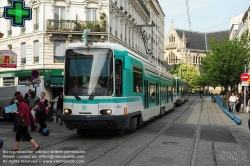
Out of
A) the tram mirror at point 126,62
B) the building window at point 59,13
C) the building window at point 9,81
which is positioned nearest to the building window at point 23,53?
the building window at point 9,81

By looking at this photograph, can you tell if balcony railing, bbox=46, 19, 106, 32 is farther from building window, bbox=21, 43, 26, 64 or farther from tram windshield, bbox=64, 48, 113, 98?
tram windshield, bbox=64, 48, 113, 98

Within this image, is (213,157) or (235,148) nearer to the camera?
(213,157)

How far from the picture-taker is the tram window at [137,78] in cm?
1404

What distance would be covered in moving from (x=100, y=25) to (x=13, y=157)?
26227mm

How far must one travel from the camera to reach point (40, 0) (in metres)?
33.8

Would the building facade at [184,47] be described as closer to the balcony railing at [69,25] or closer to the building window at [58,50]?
the balcony railing at [69,25]

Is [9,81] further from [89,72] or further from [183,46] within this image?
[183,46]

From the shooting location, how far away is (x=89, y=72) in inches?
474

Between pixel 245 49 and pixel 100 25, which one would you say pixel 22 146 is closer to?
pixel 100 25

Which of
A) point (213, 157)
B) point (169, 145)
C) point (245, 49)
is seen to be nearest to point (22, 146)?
point (169, 145)

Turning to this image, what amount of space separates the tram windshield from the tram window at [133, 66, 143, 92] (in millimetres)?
2073

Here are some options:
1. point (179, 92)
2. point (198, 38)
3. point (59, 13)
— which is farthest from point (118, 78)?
point (198, 38)

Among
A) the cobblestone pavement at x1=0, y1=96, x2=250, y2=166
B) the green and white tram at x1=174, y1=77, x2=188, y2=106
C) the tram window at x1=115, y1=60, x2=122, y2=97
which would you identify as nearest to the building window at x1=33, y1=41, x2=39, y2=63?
the green and white tram at x1=174, y1=77, x2=188, y2=106

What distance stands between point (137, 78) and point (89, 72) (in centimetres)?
290
